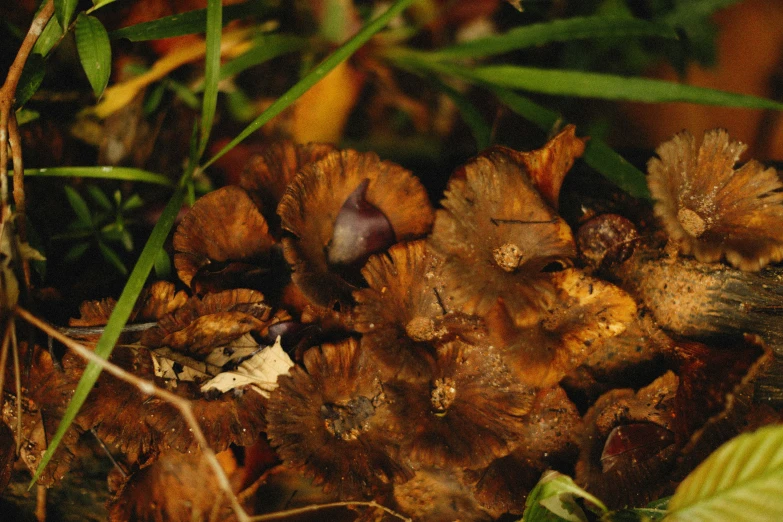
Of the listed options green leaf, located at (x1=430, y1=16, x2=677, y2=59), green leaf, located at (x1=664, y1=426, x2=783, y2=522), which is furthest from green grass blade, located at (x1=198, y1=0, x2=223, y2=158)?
green leaf, located at (x1=664, y1=426, x2=783, y2=522)

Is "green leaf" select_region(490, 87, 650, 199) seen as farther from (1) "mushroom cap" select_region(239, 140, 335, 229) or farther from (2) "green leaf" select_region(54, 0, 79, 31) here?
(2) "green leaf" select_region(54, 0, 79, 31)

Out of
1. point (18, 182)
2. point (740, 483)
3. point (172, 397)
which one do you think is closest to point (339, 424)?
point (172, 397)

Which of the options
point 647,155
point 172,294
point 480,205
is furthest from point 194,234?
point 647,155

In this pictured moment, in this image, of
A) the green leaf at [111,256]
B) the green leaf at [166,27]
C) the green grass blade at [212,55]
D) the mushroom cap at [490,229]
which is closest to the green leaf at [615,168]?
the mushroom cap at [490,229]

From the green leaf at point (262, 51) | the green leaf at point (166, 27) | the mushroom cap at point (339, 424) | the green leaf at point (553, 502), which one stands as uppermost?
the green leaf at point (166, 27)

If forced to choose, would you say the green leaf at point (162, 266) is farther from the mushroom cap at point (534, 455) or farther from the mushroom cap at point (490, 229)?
the mushroom cap at point (534, 455)

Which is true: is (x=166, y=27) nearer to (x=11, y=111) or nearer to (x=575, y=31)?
(x=11, y=111)
